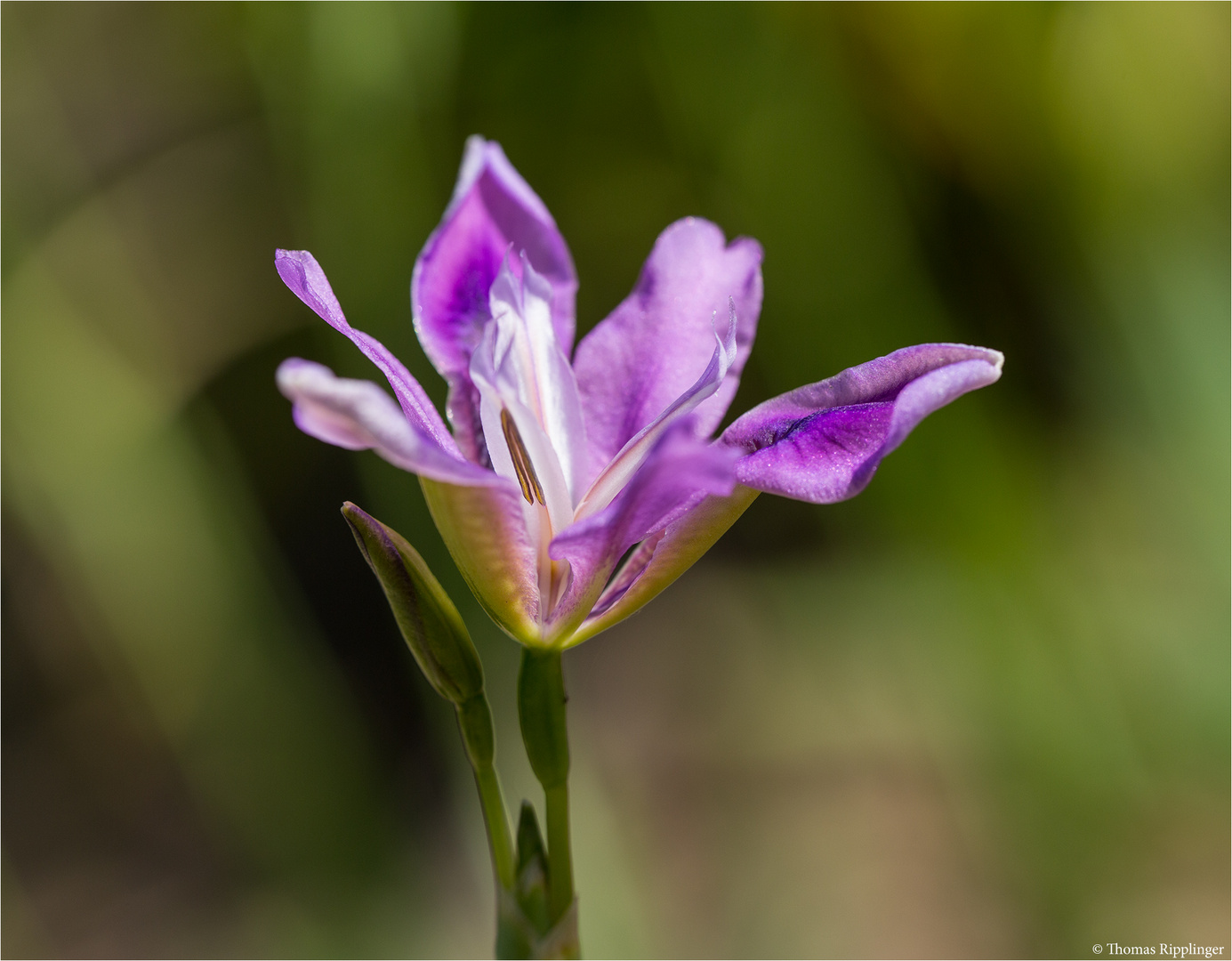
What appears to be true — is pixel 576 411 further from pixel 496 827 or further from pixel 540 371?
pixel 496 827

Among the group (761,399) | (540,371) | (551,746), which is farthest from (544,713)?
(761,399)

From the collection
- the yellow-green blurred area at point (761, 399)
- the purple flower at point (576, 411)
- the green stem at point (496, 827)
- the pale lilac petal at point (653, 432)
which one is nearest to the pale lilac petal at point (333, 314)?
the purple flower at point (576, 411)

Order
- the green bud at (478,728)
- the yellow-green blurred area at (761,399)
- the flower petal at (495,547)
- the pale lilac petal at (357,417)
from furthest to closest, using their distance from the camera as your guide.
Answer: the yellow-green blurred area at (761,399) < the green bud at (478,728) < the flower petal at (495,547) < the pale lilac petal at (357,417)

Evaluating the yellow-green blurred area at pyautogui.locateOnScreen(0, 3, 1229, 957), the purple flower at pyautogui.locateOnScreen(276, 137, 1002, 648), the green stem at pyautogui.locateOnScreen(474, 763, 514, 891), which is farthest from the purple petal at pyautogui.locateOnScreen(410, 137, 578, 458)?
the yellow-green blurred area at pyautogui.locateOnScreen(0, 3, 1229, 957)

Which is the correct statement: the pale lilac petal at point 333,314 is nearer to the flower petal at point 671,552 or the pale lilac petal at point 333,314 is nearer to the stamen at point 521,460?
the stamen at point 521,460

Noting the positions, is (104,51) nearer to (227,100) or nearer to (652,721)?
(227,100)

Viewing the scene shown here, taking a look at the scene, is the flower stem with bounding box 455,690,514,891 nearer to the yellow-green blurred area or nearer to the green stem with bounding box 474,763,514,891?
the green stem with bounding box 474,763,514,891
